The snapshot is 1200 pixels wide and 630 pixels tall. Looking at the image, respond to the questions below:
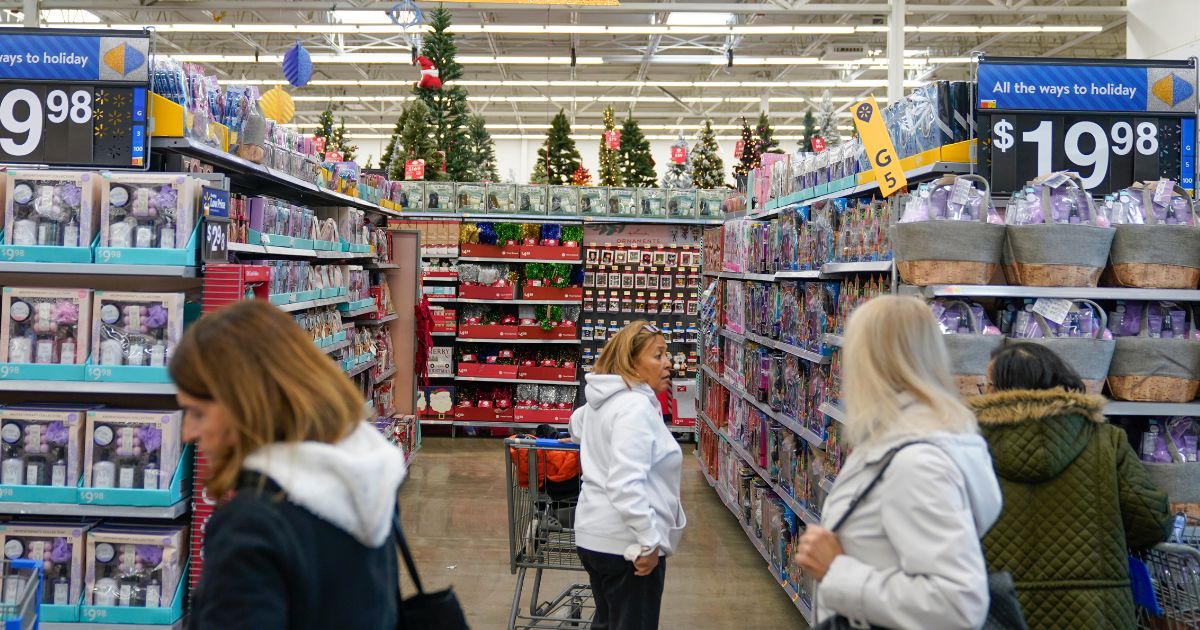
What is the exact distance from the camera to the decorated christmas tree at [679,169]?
1295 centimetres

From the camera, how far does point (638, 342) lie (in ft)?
11.6

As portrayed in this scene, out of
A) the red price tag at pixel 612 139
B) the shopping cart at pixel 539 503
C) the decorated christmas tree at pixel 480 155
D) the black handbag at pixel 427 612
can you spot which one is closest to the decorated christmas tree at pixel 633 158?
the red price tag at pixel 612 139

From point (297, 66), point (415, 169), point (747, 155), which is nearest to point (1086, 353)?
point (297, 66)

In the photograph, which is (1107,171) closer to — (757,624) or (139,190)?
(757,624)

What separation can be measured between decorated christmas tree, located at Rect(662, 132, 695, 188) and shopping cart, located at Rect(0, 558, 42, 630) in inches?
433

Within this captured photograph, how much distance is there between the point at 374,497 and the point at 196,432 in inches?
12.0

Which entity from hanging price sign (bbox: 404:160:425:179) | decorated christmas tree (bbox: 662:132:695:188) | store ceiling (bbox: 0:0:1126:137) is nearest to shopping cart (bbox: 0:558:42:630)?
hanging price sign (bbox: 404:160:425:179)

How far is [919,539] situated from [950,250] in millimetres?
1773

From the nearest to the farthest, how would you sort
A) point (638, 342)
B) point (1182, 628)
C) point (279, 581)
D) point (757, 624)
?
point (279, 581) → point (1182, 628) → point (638, 342) → point (757, 624)

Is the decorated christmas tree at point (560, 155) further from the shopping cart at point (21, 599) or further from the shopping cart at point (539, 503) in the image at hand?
the shopping cart at point (21, 599)

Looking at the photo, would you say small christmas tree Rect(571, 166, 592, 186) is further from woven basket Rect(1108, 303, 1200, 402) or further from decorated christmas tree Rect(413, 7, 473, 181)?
woven basket Rect(1108, 303, 1200, 402)

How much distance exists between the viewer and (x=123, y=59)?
12.3 ft

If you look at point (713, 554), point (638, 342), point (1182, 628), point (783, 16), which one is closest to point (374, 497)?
point (638, 342)

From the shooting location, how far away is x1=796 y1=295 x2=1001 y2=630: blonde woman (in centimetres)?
171
